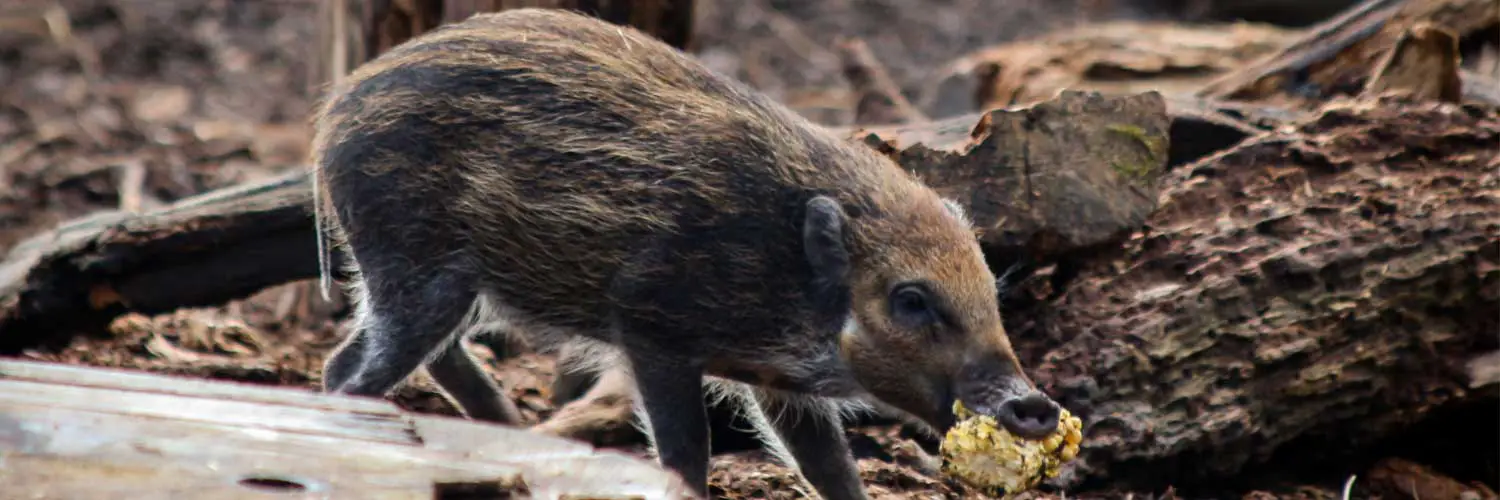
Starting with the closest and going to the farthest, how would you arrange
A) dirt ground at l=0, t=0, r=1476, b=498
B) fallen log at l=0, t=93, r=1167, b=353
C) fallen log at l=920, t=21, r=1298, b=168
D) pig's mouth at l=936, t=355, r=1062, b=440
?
pig's mouth at l=936, t=355, r=1062, b=440, fallen log at l=0, t=93, r=1167, b=353, dirt ground at l=0, t=0, r=1476, b=498, fallen log at l=920, t=21, r=1298, b=168

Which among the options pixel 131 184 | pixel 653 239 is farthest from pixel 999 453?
pixel 131 184

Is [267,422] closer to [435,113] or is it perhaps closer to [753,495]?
[435,113]

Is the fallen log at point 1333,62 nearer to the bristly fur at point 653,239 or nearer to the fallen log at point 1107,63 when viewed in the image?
the fallen log at point 1107,63

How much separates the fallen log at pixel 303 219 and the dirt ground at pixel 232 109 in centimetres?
22

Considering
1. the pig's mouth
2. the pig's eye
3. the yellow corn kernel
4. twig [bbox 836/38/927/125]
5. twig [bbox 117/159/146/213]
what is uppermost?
twig [bbox 836/38/927/125]

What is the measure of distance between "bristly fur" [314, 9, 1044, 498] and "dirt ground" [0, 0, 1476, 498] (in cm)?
57

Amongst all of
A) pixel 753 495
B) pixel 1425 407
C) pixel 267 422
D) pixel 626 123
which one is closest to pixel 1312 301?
pixel 1425 407

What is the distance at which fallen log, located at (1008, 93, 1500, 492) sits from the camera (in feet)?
17.0

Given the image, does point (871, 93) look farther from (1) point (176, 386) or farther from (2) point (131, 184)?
(1) point (176, 386)

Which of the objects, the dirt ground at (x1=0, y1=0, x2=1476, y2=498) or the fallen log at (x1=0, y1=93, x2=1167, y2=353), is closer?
the fallen log at (x1=0, y1=93, x2=1167, y2=353)

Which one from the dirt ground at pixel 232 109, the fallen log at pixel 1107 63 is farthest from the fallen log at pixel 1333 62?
the dirt ground at pixel 232 109

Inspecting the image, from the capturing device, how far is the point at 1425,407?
5500 millimetres

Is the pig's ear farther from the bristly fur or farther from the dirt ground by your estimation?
the dirt ground

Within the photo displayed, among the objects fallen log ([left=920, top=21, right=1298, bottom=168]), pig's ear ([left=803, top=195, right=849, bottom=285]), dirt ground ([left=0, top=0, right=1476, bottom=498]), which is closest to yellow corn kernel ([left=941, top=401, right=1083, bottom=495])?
pig's ear ([left=803, top=195, right=849, bottom=285])
